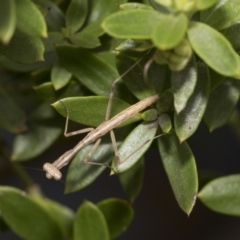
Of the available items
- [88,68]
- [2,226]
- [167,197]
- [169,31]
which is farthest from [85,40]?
[167,197]

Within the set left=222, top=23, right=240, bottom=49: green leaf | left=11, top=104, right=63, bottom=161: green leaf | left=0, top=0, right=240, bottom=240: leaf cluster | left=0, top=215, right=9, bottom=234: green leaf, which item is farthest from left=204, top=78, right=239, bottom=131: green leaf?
left=0, top=215, right=9, bottom=234: green leaf

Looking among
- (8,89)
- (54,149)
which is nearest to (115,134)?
(8,89)

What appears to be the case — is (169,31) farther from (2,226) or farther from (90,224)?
(2,226)

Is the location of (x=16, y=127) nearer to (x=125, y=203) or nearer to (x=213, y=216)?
(x=125, y=203)

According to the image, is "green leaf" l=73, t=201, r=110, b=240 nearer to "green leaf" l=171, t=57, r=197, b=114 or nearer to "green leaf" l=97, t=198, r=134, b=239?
"green leaf" l=97, t=198, r=134, b=239

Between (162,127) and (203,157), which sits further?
(203,157)

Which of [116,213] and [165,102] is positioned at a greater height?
[165,102]
